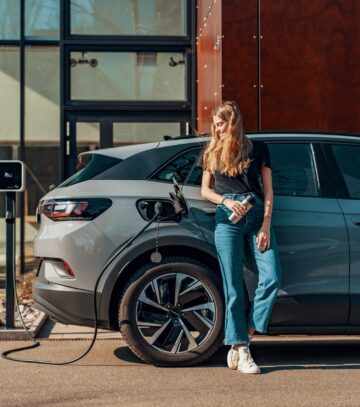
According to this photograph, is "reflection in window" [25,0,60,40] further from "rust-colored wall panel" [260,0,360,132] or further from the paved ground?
the paved ground

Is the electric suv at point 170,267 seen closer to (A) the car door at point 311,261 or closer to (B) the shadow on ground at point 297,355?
(A) the car door at point 311,261

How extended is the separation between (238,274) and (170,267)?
1.52 feet

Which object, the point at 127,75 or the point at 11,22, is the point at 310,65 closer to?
the point at 127,75

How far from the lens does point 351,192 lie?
6.30m

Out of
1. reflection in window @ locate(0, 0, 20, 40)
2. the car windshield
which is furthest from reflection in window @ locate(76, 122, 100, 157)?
the car windshield

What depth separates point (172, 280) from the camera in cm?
609

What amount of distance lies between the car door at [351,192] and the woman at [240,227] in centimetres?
57

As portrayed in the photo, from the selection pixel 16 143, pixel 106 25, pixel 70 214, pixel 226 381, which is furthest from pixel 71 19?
pixel 226 381

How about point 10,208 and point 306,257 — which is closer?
point 306,257

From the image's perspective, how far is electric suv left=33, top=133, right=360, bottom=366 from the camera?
605 centimetres

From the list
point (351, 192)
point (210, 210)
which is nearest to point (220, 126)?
point (210, 210)

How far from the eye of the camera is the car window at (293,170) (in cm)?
625

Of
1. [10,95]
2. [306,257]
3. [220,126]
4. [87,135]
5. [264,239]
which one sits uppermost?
[10,95]

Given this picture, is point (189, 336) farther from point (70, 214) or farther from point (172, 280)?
point (70, 214)
